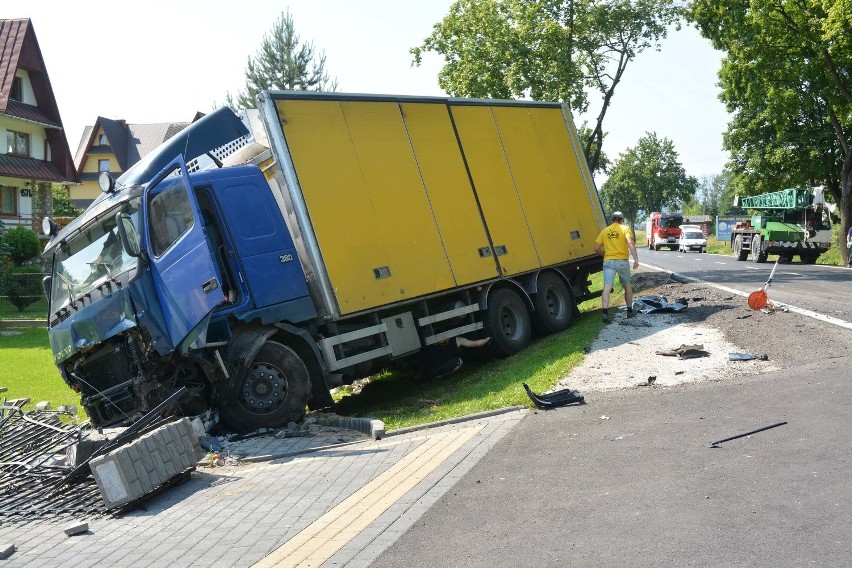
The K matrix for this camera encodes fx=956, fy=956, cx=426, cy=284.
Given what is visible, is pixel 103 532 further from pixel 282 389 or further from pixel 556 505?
pixel 282 389

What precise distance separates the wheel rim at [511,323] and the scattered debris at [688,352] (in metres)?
3.72

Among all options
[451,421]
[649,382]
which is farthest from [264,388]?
[649,382]

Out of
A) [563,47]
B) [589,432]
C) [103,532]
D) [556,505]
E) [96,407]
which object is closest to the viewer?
[556,505]

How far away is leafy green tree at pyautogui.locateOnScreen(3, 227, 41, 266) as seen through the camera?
37375 millimetres

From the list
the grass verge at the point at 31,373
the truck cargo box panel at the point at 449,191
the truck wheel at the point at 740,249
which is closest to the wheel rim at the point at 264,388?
the grass verge at the point at 31,373

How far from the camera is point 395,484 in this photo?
694cm

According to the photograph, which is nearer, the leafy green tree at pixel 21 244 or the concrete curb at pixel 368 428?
the concrete curb at pixel 368 428

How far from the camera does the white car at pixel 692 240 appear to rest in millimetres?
61406

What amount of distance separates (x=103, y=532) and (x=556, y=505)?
3.15m

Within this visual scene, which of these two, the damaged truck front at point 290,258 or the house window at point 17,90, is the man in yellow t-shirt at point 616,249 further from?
the house window at point 17,90

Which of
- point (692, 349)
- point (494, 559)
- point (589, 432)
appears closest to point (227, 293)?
point (589, 432)

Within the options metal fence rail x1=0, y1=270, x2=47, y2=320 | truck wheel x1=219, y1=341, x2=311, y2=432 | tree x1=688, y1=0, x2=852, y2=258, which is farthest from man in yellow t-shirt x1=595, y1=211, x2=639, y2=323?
metal fence rail x1=0, y1=270, x2=47, y2=320

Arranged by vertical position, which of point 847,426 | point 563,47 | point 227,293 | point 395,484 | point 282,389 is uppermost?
point 563,47

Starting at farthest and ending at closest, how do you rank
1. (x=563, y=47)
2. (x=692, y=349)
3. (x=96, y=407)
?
(x=563, y=47) < (x=692, y=349) < (x=96, y=407)
